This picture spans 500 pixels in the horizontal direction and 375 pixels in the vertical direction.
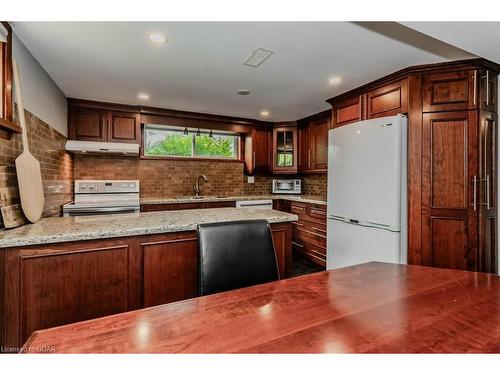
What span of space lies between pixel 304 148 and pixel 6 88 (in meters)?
3.71

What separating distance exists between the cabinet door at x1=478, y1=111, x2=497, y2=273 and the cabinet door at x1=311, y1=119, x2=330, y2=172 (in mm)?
1889

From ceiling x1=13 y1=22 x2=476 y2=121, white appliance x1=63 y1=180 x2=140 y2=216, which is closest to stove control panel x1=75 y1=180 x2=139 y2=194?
white appliance x1=63 y1=180 x2=140 y2=216

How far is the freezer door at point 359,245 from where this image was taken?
234cm

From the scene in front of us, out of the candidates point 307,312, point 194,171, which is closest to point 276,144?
point 194,171

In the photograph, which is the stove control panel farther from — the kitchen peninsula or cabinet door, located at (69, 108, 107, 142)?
the kitchen peninsula

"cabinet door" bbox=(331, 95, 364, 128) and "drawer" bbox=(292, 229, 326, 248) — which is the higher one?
"cabinet door" bbox=(331, 95, 364, 128)

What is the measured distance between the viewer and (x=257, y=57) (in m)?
2.17

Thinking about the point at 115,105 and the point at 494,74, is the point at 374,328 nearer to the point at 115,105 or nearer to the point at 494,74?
the point at 494,74

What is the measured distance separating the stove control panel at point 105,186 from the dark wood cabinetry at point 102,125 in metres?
0.56

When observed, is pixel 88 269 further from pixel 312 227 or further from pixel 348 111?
pixel 348 111

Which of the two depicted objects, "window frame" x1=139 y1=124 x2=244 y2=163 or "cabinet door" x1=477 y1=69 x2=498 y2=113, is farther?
"window frame" x1=139 y1=124 x2=244 y2=163

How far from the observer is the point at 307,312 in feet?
2.58

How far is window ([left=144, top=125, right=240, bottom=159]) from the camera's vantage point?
407 centimetres

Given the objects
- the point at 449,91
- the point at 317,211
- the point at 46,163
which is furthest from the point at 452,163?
the point at 46,163
